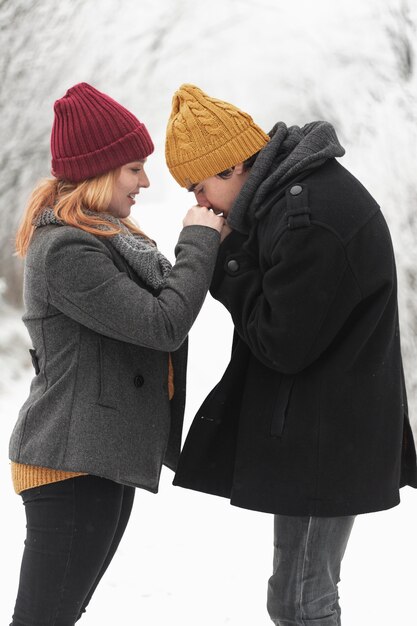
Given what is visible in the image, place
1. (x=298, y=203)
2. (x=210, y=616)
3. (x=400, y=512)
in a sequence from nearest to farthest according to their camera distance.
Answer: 1. (x=298, y=203)
2. (x=210, y=616)
3. (x=400, y=512)

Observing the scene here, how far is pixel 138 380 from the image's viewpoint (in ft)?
6.48

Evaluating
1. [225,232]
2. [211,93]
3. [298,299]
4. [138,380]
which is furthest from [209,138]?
[211,93]

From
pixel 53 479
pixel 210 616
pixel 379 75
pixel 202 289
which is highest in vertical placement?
pixel 379 75

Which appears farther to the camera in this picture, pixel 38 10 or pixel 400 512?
pixel 38 10

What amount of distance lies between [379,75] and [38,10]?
218 centimetres

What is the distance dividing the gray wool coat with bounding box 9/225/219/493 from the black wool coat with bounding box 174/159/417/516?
0.12m

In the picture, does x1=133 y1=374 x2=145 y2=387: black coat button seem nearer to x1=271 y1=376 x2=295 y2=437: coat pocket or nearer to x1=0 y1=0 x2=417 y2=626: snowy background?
x1=271 y1=376 x2=295 y2=437: coat pocket

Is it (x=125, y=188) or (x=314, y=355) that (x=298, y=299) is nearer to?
(x=314, y=355)

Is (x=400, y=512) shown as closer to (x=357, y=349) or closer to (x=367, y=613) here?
(x=367, y=613)

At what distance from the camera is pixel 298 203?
5.83 feet

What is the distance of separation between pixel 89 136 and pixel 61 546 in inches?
35.2

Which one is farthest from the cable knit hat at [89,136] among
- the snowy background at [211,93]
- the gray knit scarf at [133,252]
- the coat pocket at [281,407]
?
the snowy background at [211,93]

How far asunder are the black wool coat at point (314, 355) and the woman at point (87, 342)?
0.14 m

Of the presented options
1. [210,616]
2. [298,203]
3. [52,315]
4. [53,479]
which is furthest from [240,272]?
[210,616]
